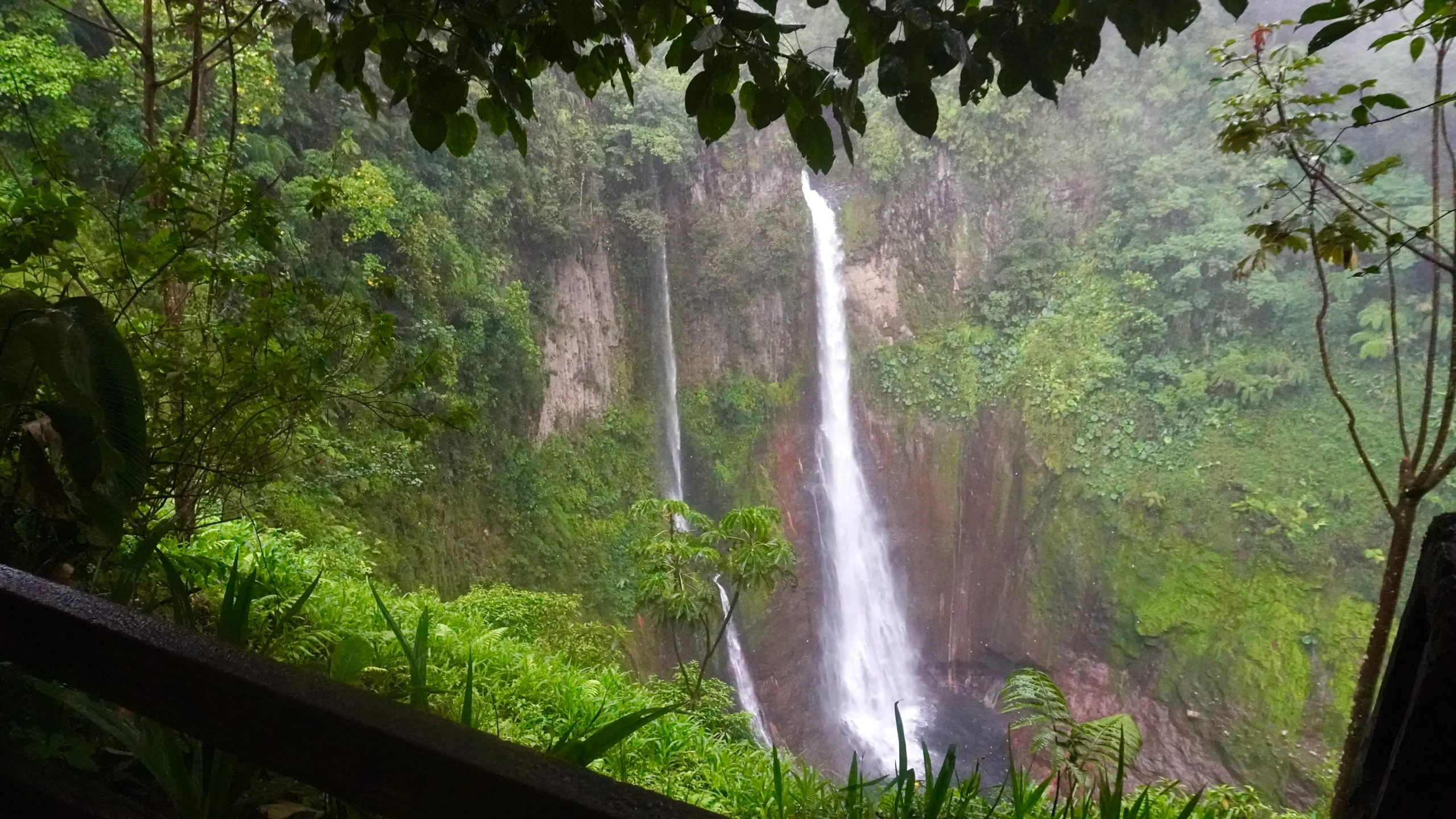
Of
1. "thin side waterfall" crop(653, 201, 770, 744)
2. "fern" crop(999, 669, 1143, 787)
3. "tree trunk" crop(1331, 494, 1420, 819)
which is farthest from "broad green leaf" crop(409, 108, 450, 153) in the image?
"thin side waterfall" crop(653, 201, 770, 744)

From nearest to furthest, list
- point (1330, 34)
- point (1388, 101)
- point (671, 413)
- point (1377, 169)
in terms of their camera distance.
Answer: point (1330, 34)
point (1388, 101)
point (1377, 169)
point (671, 413)

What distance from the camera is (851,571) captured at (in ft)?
42.3

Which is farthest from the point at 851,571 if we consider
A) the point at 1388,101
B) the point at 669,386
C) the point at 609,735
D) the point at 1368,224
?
the point at 609,735

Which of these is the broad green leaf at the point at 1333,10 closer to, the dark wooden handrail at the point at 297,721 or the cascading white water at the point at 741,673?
the dark wooden handrail at the point at 297,721

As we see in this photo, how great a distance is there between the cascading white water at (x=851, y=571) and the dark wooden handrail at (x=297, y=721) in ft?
39.2

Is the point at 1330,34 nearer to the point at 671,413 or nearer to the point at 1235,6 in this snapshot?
the point at 1235,6

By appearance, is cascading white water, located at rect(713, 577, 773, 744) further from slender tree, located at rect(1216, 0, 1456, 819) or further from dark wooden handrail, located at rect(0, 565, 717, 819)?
dark wooden handrail, located at rect(0, 565, 717, 819)

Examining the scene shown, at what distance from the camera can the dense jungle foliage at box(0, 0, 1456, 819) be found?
2.25m

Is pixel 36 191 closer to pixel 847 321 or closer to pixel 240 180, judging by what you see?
pixel 240 180

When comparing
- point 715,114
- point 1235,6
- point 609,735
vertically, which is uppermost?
point 1235,6

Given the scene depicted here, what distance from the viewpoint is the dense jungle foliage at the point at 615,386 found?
2.25 m

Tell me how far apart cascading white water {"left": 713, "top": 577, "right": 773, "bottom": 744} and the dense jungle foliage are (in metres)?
0.64

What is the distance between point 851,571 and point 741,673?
9.37ft

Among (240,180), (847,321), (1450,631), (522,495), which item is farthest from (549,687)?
(847,321)
